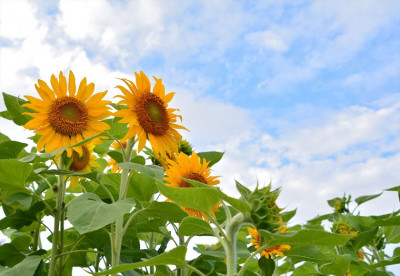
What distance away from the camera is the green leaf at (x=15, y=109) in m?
1.55

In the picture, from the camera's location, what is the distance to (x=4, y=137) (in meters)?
1.79

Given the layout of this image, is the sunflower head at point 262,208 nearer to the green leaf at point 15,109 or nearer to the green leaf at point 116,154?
the green leaf at point 116,154

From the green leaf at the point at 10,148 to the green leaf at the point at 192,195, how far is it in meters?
0.80

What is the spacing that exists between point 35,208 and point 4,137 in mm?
438

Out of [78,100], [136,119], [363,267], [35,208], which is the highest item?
[78,100]

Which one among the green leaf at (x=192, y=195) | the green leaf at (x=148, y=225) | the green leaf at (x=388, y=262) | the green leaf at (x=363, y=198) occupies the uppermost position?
the green leaf at (x=363, y=198)

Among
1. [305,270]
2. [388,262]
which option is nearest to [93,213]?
[305,270]

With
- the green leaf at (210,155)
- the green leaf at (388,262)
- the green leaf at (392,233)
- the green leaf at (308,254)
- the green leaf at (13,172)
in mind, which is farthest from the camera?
the green leaf at (392,233)

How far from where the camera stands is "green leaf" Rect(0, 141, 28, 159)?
1.55 m

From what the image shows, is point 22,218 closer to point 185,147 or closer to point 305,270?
point 185,147

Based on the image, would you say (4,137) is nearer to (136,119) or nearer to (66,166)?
(66,166)

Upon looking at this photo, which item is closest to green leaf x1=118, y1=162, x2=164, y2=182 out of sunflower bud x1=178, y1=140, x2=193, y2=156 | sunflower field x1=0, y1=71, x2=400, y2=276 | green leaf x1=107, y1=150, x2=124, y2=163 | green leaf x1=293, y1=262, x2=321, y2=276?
sunflower field x1=0, y1=71, x2=400, y2=276

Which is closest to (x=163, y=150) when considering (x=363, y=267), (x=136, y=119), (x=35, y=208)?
(x=136, y=119)

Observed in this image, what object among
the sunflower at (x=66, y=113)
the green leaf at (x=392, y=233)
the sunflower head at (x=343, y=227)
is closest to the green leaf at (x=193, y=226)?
the sunflower at (x=66, y=113)
